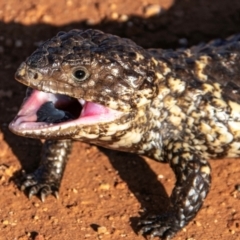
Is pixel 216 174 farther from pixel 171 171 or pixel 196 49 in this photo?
pixel 196 49

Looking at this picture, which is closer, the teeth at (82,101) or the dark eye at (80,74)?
the dark eye at (80,74)

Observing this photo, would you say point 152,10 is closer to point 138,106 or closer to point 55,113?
point 138,106

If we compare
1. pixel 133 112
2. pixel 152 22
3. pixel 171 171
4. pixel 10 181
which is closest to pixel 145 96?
pixel 133 112

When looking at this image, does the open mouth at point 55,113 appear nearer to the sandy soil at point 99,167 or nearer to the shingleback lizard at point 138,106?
the shingleback lizard at point 138,106

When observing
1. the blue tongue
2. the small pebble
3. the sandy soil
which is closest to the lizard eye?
the blue tongue

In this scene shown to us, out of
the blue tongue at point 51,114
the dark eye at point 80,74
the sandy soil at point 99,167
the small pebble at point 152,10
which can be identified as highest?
the dark eye at point 80,74

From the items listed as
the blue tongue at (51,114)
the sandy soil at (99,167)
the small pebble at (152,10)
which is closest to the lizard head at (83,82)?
the blue tongue at (51,114)

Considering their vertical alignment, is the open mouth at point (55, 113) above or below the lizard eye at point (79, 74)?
below

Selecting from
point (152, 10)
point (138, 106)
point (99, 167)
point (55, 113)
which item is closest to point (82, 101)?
point (55, 113)
